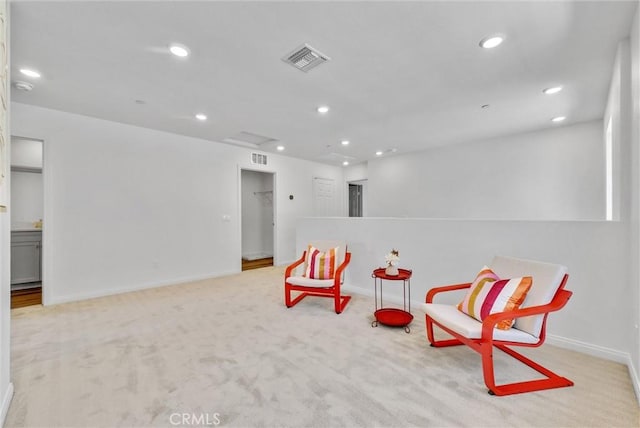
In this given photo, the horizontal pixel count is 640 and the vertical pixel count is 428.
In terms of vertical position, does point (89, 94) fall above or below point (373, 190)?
above

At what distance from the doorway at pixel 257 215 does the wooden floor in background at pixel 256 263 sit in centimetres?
16

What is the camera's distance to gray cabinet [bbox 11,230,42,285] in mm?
4168

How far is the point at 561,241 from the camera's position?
7.86ft

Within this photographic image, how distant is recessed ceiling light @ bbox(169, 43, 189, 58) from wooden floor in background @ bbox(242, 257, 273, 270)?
4468mm

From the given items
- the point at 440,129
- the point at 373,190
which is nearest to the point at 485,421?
the point at 440,129

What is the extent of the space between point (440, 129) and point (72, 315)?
18.8 feet

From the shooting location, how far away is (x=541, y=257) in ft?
8.17

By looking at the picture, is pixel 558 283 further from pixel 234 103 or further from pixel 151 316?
pixel 151 316

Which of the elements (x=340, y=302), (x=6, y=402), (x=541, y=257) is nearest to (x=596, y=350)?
(x=541, y=257)

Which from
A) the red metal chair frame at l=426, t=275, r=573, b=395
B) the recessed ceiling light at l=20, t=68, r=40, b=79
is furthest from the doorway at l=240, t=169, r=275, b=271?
the red metal chair frame at l=426, t=275, r=573, b=395

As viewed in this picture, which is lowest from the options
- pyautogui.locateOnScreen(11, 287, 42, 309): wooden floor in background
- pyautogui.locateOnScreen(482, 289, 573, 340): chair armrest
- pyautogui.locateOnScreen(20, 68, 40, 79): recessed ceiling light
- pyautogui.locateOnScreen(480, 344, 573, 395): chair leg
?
pyautogui.locateOnScreen(11, 287, 42, 309): wooden floor in background

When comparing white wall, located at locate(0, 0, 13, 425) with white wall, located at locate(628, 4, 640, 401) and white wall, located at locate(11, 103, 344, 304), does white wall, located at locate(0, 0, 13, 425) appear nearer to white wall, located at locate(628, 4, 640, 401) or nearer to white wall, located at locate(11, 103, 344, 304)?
white wall, located at locate(11, 103, 344, 304)

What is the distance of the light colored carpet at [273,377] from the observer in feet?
5.12

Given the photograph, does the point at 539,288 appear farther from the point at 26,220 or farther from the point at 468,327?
the point at 26,220
